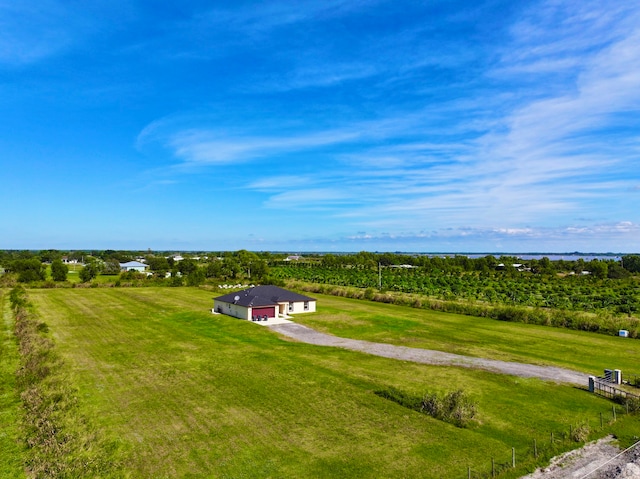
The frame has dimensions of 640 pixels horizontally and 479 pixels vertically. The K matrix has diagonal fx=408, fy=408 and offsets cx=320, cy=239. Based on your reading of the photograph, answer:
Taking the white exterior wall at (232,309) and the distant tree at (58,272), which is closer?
the white exterior wall at (232,309)

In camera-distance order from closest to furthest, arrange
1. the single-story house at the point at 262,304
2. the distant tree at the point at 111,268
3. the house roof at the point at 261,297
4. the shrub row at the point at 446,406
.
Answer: the shrub row at the point at 446,406
the single-story house at the point at 262,304
the house roof at the point at 261,297
the distant tree at the point at 111,268

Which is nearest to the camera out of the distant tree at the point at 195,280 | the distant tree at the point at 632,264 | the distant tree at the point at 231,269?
the distant tree at the point at 195,280

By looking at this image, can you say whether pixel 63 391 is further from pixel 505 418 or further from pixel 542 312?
pixel 542 312

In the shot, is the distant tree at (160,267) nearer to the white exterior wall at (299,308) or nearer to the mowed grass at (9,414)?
the white exterior wall at (299,308)

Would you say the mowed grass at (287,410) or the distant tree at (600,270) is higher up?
the distant tree at (600,270)

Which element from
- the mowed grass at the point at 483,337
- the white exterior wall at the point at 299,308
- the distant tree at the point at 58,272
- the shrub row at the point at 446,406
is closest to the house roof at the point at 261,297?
the white exterior wall at the point at 299,308

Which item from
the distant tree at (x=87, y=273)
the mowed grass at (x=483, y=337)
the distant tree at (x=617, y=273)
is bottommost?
the mowed grass at (x=483, y=337)

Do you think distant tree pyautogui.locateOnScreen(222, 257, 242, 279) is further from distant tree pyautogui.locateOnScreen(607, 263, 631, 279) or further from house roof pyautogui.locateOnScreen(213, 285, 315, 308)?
distant tree pyautogui.locateOnScreen(607, 263, 631, 279)
